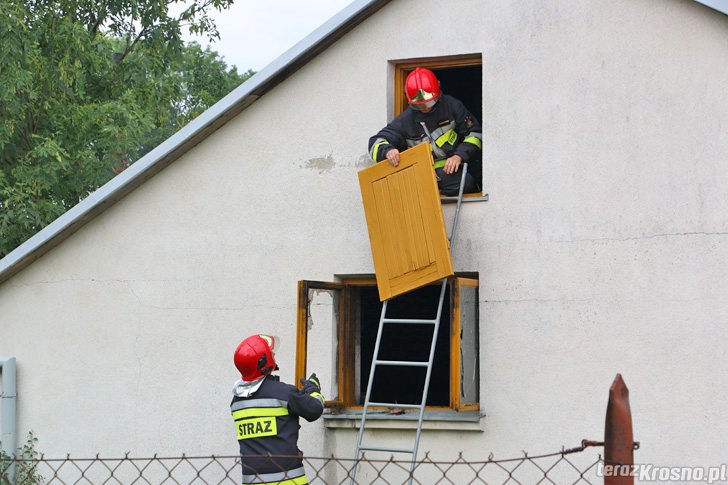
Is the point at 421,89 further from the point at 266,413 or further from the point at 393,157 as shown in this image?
the point at 266,413

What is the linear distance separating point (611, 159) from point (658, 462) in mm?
2129

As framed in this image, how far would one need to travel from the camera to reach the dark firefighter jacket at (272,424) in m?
6.52

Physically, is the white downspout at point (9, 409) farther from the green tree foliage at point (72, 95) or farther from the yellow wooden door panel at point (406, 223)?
the green tree foliage at point (72, 95)

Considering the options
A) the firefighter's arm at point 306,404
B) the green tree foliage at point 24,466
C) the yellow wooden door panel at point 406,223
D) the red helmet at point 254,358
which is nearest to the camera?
the firefighter's arm at point 306,404

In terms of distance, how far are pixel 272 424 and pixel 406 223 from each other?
1851 mm

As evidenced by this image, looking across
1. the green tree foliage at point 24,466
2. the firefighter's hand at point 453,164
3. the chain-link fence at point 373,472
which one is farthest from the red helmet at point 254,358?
the green tree foliage at point 24,466

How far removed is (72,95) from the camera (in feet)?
48.5

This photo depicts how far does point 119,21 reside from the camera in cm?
1627

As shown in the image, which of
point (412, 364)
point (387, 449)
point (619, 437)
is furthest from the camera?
point (387, 449)

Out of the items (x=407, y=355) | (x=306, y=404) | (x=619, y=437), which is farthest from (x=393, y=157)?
(x=619, y=437)

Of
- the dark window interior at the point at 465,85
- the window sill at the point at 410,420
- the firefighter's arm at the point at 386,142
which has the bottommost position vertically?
the window sill at the point at 410,420

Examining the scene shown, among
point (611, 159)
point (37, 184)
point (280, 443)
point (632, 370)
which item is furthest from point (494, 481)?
point (37, 184)

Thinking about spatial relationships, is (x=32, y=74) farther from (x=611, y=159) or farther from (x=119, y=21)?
(x=611, y=159)

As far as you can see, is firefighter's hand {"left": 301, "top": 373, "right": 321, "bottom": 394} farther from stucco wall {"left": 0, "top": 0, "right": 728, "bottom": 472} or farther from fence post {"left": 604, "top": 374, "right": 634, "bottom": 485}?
fence post {"left": 604, "top": 374, "right": 634, "bottom": 485}
